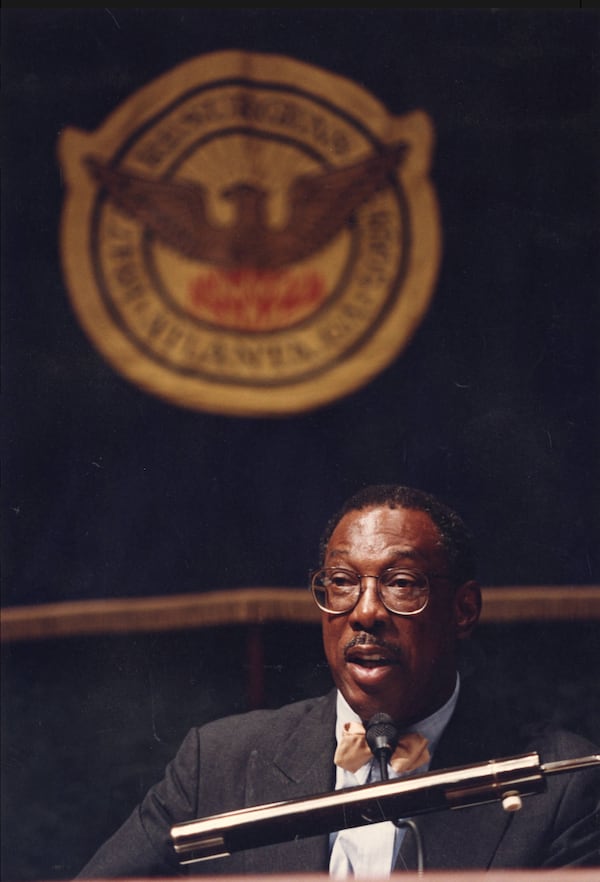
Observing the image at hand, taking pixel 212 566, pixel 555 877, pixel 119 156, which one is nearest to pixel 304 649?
pixel 212 566

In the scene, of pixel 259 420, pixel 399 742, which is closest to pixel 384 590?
pixel 399 742

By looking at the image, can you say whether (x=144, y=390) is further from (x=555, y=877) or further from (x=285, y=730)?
(x=555, y=877)

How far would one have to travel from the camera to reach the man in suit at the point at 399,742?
2898mm

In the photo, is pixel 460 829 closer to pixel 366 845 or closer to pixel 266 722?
pixel 366 845

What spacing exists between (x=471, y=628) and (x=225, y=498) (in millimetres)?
855

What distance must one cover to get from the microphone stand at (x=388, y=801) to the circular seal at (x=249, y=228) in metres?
1.24

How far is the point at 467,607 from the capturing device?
3100 millimetres

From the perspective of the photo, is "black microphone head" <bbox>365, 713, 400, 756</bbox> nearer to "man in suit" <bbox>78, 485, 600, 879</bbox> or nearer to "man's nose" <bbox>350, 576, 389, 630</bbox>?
"man in suit" <bbox>78, 485, 600, 879</bbox>

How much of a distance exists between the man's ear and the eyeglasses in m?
0.08

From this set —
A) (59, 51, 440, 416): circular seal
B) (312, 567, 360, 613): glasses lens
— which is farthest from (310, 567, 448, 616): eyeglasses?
(59, 51, 440, 416): circular seal

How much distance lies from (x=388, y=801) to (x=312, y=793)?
0.79 feet

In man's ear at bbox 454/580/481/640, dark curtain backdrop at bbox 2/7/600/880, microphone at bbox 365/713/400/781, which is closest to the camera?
microphone at bbox 365/713/400/781

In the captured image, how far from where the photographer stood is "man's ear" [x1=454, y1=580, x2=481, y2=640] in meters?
3.08

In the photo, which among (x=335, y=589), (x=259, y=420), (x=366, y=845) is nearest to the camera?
(x=366, y=845)
